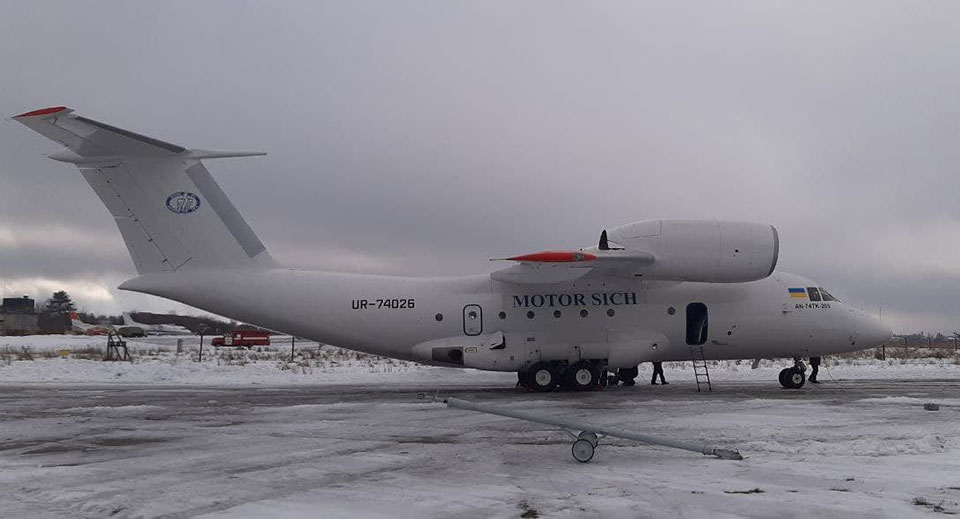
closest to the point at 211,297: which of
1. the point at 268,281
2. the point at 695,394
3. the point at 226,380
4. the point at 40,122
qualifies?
the point at 268,281

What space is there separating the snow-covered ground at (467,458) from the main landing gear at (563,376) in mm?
931

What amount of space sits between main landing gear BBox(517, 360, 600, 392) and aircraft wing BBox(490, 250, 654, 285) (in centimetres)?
193

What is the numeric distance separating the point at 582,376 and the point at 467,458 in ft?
27.9

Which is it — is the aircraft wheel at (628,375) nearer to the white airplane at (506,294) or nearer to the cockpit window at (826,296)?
the white airplane at (506,294)

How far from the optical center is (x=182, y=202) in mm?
15414

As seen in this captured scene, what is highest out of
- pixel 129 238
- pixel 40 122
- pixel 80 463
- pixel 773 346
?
pixel 40 122

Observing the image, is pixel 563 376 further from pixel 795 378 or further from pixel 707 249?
pixel 795 378

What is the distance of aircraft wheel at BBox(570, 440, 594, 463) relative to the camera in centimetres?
680

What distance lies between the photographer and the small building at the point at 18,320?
75.4 metres

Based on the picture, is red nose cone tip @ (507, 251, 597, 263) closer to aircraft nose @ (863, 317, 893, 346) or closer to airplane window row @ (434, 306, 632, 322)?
airplane window row @ (434, 306, 632, 322)

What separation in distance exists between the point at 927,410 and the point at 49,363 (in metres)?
26.2

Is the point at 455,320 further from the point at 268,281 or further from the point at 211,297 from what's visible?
the point at 211,297

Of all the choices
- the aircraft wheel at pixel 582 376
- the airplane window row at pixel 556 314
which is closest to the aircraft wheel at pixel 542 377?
the aircraft wheel at pixel 582 376

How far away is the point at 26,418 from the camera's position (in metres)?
11.2
